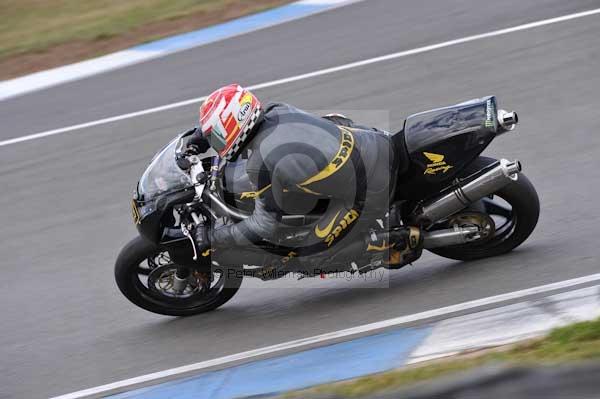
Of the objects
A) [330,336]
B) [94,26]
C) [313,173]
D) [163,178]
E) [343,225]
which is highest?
[94,26]

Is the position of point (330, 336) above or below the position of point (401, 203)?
below

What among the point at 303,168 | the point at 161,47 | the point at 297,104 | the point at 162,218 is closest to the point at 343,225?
the point at 303,168

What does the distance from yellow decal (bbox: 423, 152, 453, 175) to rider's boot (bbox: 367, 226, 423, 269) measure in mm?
407

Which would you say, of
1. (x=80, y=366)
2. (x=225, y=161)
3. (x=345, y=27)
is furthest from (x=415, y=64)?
(x=80, y=366)

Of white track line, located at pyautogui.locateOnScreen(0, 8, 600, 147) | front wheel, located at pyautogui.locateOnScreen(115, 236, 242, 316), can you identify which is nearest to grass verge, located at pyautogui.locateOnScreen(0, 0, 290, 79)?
white track line, located at pyautogui.locateOnScreen(0, 8, 600, 147)

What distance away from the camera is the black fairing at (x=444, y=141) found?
19.7ft

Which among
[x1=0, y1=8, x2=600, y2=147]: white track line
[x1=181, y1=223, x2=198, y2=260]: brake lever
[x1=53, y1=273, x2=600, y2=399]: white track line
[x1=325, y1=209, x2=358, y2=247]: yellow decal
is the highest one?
[x1=0, y1=8, x2=600, y2=147]: white track line

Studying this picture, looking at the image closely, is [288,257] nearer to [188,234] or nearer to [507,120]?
[188,234]

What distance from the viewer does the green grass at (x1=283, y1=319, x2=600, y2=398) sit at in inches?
178

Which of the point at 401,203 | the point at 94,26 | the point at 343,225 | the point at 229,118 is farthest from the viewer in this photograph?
the point at 94,26

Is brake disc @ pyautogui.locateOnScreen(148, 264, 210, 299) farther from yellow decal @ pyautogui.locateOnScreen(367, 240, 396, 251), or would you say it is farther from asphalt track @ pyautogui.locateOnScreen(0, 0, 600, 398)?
yellow decal @ pyautogui.locateOnScreen(367, 240, 396, 251)

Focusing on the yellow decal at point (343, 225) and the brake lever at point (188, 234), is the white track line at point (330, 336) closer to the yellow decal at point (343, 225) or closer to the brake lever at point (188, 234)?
the yellow decal at point (343, 225)

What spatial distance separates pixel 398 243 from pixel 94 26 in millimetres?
8910

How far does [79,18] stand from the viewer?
47.4ft
